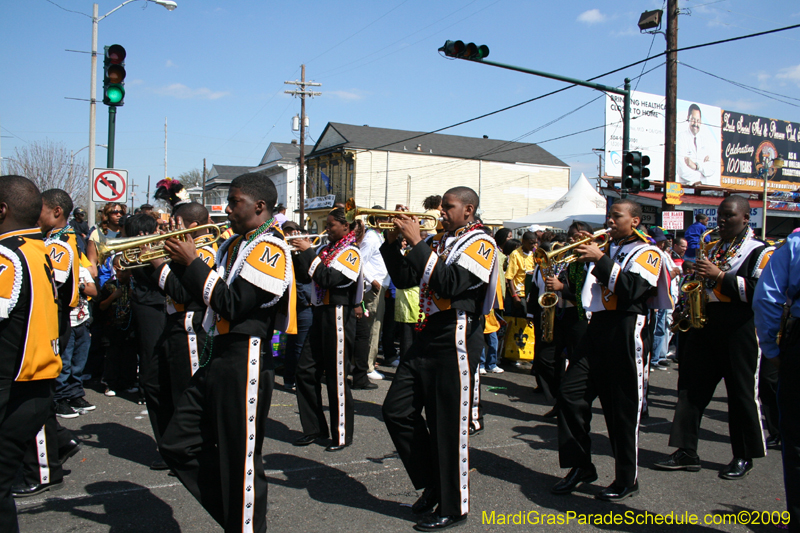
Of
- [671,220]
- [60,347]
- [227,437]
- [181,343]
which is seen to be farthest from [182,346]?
[671,220]

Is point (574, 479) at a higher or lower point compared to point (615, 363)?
lower

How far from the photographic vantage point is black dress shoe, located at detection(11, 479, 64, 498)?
425 centimetres

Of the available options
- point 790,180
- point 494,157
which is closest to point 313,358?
point 790,180

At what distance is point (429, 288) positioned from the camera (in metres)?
3.92

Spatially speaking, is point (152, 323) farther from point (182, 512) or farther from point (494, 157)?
point (494, 157)

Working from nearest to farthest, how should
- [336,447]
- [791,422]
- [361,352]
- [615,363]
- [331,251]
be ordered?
[791,422] < [615,363] < [336,447] < [331,251] < [361,352]

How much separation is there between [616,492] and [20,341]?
3.90m

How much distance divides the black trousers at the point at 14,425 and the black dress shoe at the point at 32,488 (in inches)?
58.4

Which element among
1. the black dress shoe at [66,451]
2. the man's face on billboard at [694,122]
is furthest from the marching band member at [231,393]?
the man's face on billboard at [694,122]

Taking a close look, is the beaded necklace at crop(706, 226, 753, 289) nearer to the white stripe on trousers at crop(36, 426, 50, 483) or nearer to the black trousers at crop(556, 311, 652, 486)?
the black trousers at crop(556, 311, 652, 486)

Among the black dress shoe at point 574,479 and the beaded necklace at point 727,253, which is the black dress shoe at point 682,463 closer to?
the black dress shoe at point 574,479

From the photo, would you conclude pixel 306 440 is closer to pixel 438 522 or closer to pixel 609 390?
pixel 438 522

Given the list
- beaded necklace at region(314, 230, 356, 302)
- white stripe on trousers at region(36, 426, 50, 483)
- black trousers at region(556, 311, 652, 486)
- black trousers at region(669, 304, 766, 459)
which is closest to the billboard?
black trousers at region(669, 304, 766, 459)

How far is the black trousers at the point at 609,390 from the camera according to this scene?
4.36m
